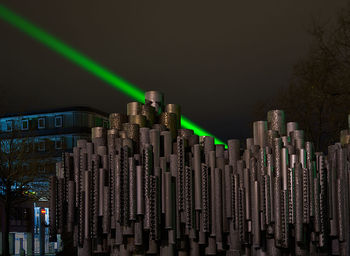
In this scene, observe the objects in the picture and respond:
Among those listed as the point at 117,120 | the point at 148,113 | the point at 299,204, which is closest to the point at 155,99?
the point at 148,113

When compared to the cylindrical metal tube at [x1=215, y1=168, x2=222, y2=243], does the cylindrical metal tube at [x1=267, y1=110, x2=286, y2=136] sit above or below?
above

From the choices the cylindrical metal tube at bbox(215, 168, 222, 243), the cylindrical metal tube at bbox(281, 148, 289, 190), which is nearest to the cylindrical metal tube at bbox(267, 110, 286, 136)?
the cylindrical metal tube at bbox(281, 148, 289, 190)

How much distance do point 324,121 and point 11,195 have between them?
56.1 feet

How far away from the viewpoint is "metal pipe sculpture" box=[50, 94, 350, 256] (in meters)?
9.31

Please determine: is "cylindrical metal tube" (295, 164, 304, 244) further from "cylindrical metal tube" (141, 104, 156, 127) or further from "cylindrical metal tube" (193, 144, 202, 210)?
"cylindrical metal tube" (141, 104, 156, 127)

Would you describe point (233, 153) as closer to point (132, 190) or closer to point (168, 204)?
point (168, 204)

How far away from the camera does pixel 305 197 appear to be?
928 cm

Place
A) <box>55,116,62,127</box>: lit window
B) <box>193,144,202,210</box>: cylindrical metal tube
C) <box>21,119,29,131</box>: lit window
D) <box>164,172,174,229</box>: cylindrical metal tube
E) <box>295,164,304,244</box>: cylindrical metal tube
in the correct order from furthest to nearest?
<box>21,119,29,131</box>: lit window, <box>55,116,62,127</box>: lit window, <box>193,144,202,210</box>: cylindrical metal tube, <box>164,172,174,229</box>: cylindrical metal tube, <box>295,164,304,244</box>: cylindrical metal tube

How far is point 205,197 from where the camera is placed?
31.3 feet

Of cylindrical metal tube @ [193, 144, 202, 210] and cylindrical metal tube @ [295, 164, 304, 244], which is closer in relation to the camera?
cylindrical metal tube @ [295, 164, 304, 244]

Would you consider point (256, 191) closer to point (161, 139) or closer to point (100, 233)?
point (161, 139)

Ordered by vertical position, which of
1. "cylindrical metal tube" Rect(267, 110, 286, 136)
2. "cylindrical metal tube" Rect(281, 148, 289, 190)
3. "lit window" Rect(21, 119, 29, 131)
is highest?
"lit window" Rect(21, 119, 29, 131)

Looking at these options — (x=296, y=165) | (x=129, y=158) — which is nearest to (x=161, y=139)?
(x=129, y=158)

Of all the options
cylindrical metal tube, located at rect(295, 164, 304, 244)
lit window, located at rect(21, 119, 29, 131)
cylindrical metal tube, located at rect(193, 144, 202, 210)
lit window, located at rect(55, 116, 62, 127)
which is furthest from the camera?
lit window, located at rect(21, 119, 29, 131)
